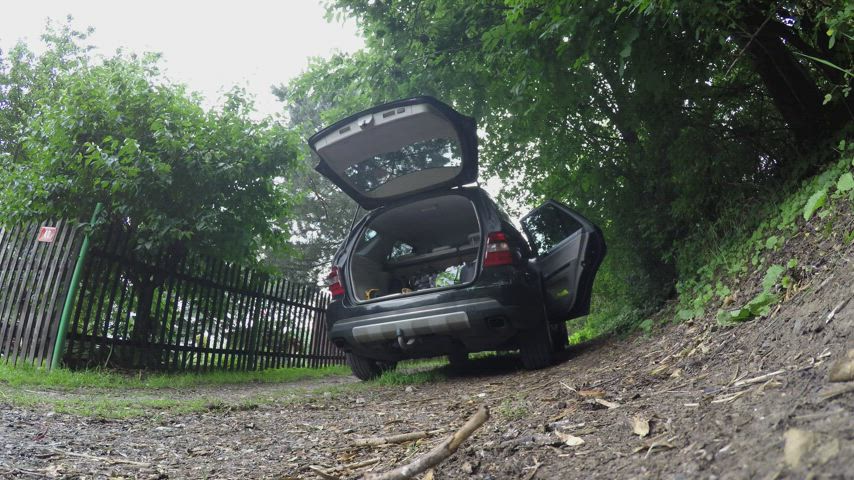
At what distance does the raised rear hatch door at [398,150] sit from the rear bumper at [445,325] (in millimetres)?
1408

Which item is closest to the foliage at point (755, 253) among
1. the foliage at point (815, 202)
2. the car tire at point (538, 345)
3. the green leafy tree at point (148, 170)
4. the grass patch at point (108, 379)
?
the foliage at point (815, 202)

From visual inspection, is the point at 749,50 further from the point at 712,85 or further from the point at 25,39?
the point at 25,39

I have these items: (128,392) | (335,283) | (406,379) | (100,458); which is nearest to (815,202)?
(406,379)

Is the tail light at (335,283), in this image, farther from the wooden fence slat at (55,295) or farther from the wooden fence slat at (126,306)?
the wooden fence slat at (55,295)

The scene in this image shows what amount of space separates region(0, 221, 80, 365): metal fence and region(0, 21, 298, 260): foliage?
0.60 m

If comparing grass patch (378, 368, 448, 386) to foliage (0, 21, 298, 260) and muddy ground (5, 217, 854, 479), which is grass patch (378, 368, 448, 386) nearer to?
muddy ground (5, 217, 854, 479)

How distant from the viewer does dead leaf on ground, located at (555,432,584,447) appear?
7.10ft

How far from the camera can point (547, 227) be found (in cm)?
614

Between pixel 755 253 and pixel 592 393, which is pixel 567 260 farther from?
pixel 592 393

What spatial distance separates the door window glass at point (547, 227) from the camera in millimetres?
5855

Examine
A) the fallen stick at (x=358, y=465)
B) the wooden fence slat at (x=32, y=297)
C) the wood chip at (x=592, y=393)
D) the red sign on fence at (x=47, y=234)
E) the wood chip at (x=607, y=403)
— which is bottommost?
the fallen stick at (x=358, y=465)

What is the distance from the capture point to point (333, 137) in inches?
216

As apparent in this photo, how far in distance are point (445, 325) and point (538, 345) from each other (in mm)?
947

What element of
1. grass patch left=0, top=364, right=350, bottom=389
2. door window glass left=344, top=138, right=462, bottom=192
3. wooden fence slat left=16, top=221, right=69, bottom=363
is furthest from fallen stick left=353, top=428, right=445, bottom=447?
wooden fence slat left=16, top=221, right=69, bottom=363
